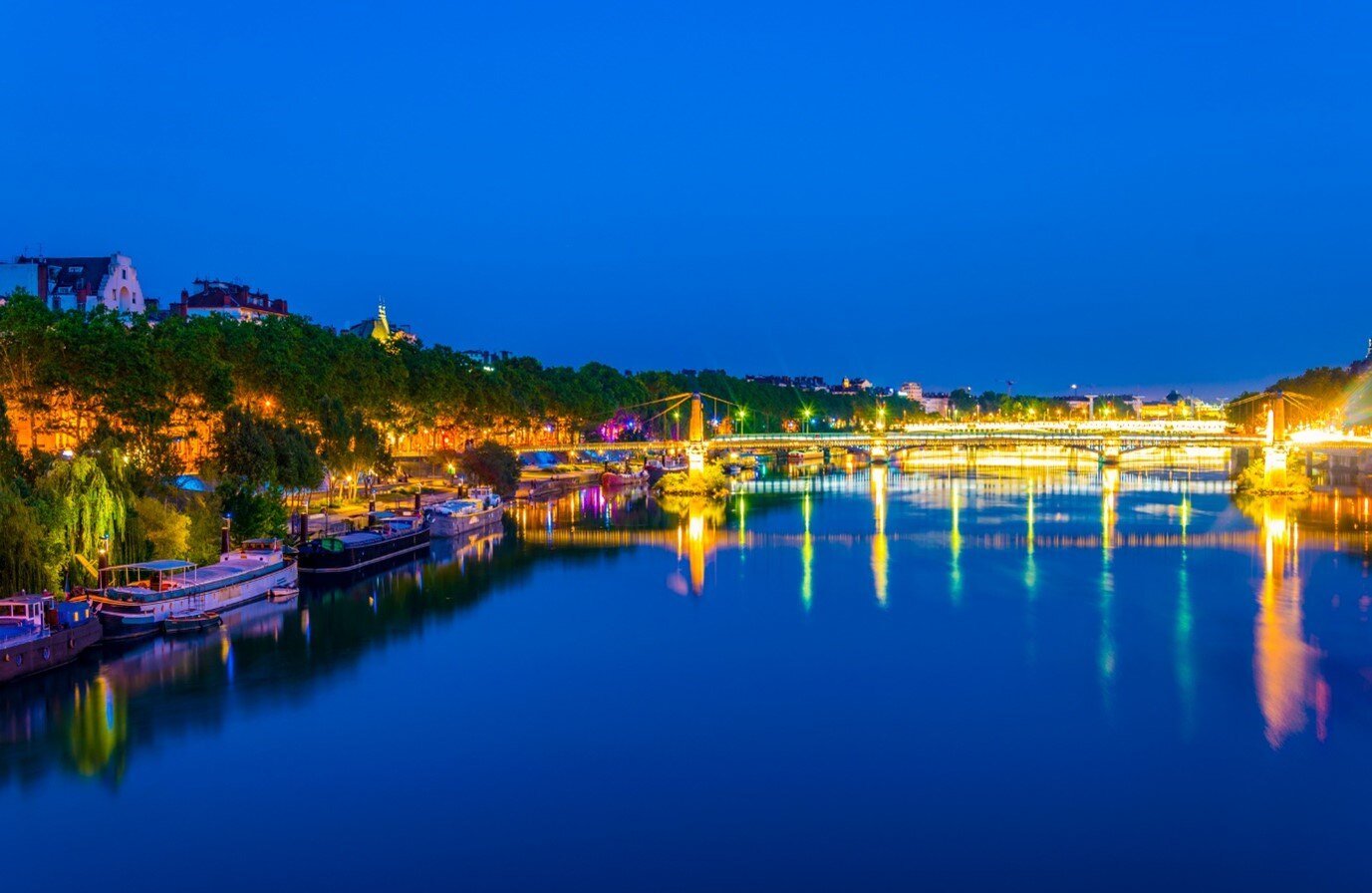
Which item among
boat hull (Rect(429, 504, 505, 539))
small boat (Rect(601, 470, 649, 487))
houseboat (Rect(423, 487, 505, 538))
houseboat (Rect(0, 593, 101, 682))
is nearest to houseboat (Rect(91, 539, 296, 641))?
houseboat (Rect(0, 593, 101, 682))

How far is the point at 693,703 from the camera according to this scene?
20125 millimetres

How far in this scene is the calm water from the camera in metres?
13.9

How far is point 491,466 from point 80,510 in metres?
29.1

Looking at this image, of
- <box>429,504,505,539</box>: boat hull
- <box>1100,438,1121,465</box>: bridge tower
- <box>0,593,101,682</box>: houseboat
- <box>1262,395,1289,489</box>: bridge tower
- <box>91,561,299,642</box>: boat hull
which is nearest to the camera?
<box>0,593,101,682</box>: houseboat

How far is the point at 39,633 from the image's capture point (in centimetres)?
2002

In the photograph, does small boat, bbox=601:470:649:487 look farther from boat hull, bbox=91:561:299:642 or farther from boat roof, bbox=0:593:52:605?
boat roof, bbox=0:593:52:605

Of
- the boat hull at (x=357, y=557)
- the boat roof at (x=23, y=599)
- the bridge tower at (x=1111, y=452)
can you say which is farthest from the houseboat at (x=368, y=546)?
the bridge tower at (x=1111, y=452)

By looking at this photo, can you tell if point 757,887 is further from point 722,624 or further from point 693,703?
point 722,624

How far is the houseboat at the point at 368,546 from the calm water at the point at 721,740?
1.48m

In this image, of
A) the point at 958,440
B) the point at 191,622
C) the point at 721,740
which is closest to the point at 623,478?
the point at 958,440

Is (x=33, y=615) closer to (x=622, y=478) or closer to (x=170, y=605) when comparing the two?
(x=170, y=605)

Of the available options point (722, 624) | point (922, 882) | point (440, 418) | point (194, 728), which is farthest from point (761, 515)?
point (922, 882)

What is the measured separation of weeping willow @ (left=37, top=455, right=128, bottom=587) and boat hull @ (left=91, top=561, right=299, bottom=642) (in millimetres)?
1574

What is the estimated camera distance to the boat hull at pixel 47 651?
755 inches
